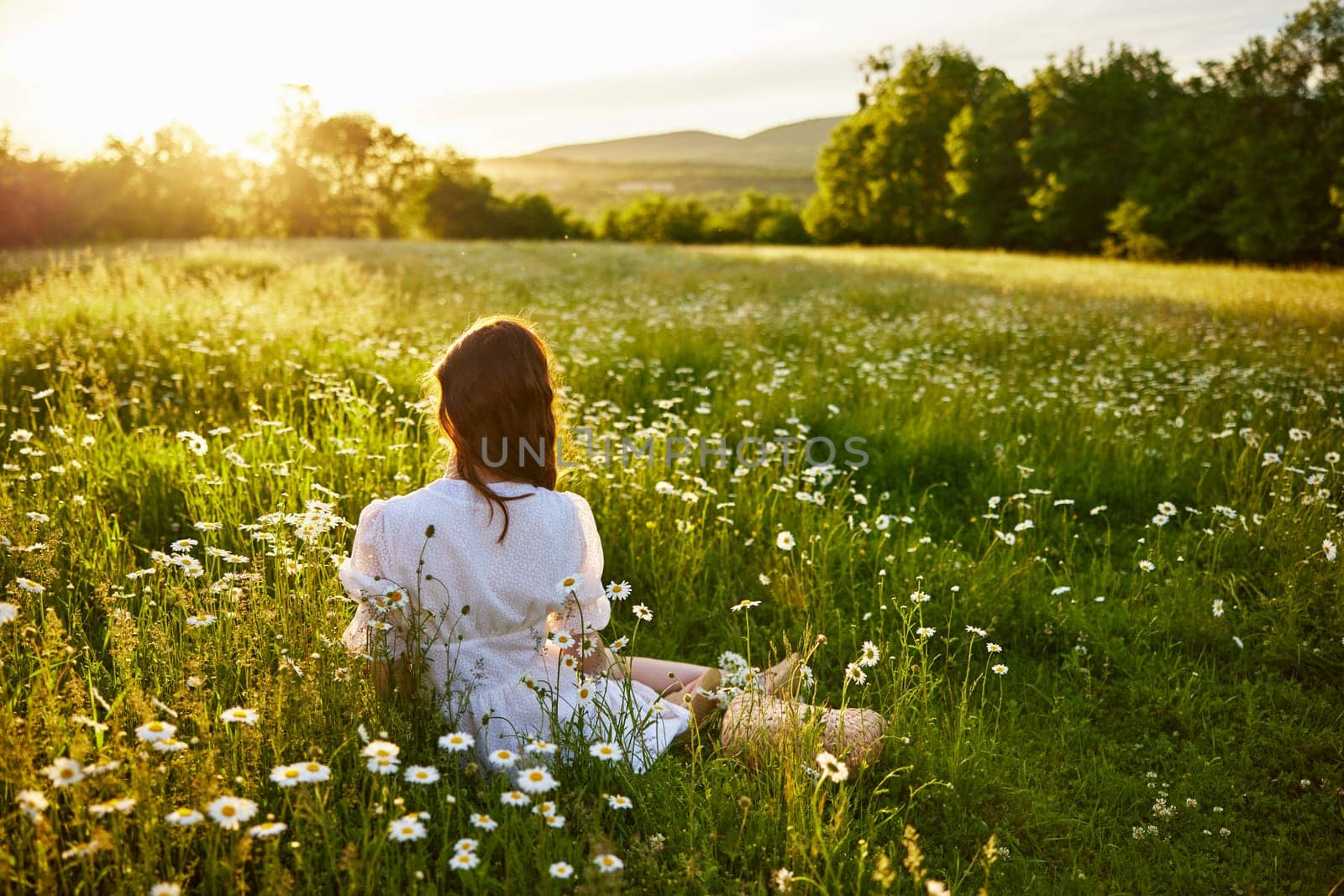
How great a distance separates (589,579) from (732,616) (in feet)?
5.04

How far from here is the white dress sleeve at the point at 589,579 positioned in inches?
105

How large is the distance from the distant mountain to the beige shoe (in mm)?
176274

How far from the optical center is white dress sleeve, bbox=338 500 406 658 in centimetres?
247

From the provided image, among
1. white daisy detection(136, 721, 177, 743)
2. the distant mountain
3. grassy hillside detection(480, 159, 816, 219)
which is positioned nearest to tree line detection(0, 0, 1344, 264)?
grassy hillside detection(480, 159, 816, 219)

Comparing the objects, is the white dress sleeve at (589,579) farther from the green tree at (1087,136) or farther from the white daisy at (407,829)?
the green tree at (1087,136)

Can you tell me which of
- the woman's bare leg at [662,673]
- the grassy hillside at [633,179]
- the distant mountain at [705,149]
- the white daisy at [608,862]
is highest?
the distant mountain at [705,149]

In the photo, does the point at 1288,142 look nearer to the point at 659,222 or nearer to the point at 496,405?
the point at 659,222

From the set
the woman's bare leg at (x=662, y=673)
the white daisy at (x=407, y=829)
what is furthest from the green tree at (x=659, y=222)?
the white daisy at (x=407, y=829)

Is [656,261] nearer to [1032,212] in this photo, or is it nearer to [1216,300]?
[1216,300]

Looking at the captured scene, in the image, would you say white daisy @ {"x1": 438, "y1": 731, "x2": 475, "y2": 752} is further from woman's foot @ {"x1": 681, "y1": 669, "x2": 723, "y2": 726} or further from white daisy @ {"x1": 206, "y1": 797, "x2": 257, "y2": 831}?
woman's foot @ {"x1": 681, "y1": 669, "x2": 723, "y2": 726}

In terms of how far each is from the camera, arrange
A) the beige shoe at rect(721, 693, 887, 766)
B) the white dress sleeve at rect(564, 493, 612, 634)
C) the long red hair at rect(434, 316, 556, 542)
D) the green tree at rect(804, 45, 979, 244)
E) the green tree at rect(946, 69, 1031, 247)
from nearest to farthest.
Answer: the beige shoe at rect(721, 693, 887, 766) → the long red hair at rect(434, 316, 556, 542) → the white dress sleeve at rect(564, 493, 612, 634) → the green tree at rect(946, 69, 1031, 247) → the green tree at rect(804, 45, 979, 244)

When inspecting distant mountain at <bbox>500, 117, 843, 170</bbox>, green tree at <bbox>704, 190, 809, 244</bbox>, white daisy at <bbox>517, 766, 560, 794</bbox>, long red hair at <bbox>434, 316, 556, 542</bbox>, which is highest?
distant mountain at <bbox>500, 117, 843, 170</bbox>

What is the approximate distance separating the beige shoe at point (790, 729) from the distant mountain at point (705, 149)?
17627 cm

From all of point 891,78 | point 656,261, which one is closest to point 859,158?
point 891,78
